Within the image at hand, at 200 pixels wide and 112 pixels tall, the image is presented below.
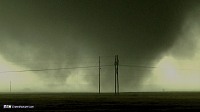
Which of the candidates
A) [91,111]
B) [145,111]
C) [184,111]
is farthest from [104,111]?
[184,111]

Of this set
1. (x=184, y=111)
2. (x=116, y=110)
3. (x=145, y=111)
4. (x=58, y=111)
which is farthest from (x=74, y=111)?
(x=184, y=111)

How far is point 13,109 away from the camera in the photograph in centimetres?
5712

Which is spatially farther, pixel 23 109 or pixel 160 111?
pixel 23 109

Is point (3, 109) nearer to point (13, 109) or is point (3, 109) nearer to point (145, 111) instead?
point (13, 109)

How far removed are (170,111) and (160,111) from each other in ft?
5.12

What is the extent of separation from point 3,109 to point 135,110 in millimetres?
17066

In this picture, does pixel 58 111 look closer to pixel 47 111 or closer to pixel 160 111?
pixel 47 111

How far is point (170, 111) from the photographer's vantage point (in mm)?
54750

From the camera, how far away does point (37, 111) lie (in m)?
54.0

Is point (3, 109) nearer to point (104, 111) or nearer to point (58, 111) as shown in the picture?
point (58, 111)

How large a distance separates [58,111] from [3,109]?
7.46m

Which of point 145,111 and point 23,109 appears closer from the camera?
point 145,111

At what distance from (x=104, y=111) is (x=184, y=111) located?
996 centimetres

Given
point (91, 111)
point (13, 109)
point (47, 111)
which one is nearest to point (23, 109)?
point (13, 109)
